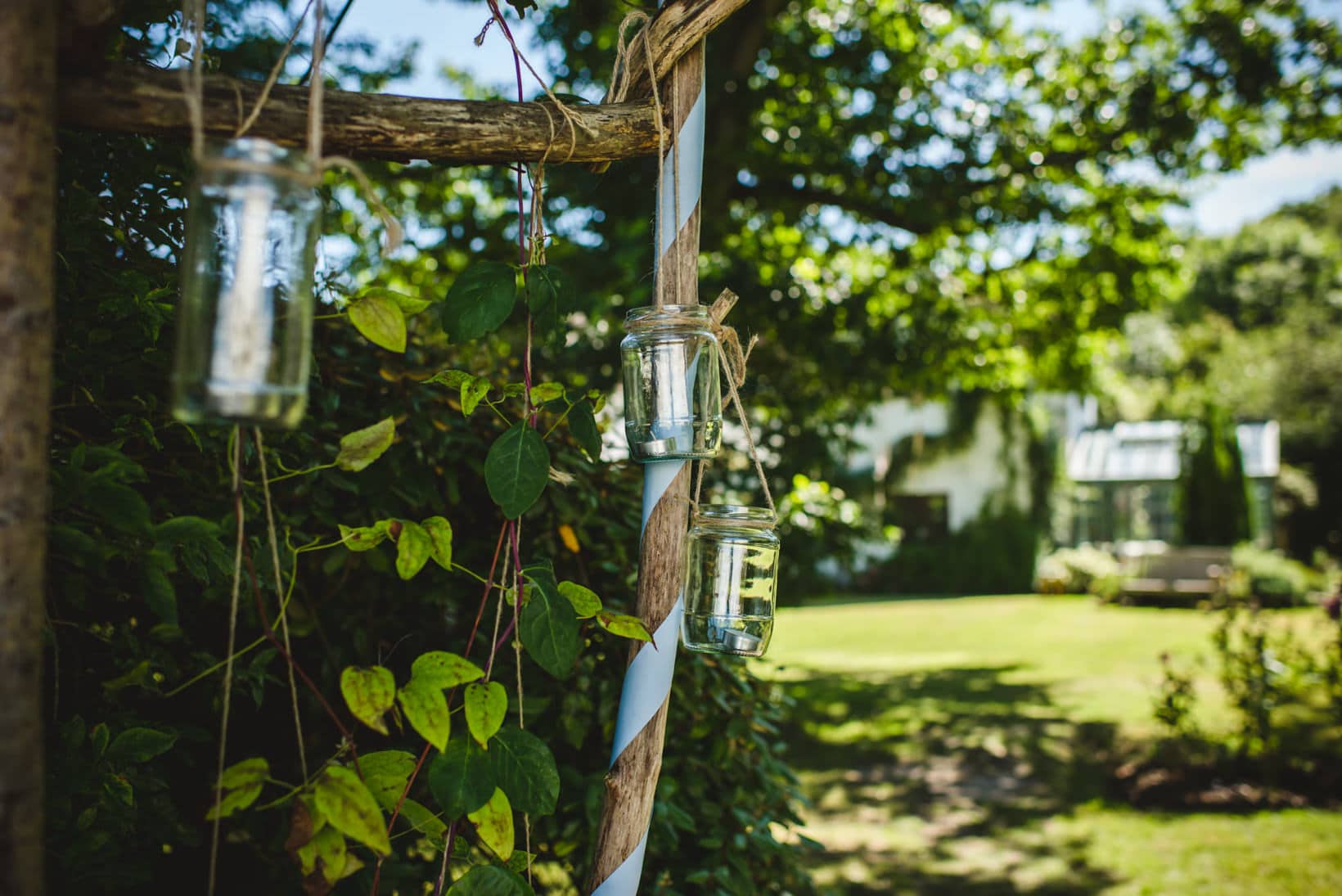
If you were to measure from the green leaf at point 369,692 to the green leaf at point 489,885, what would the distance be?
28 cm

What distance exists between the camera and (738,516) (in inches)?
54.7

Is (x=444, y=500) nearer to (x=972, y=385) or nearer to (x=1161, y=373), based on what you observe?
(x=972, y=385)

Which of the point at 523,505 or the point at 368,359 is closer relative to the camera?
the point at 523,505

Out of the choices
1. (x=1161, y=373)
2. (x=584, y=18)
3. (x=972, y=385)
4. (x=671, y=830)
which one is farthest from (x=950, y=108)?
(x=1161, y=373)

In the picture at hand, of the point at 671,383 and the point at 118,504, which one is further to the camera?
the point at 671,383

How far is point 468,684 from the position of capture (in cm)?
120

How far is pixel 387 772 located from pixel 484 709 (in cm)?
18

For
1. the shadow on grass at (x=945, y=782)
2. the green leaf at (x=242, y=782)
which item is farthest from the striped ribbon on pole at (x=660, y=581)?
the shadow on grass at (x=945, y=782)

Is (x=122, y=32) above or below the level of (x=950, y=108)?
below

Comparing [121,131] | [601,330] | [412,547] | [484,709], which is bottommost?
[484,709]

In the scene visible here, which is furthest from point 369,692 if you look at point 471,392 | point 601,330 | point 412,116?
point 601,330

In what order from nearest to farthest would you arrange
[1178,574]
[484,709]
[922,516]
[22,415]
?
[22,415], [484,709], [1178,574], [922,516]

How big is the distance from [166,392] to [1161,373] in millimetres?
45834

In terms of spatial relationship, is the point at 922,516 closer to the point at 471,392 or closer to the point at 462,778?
the point at 471,392
